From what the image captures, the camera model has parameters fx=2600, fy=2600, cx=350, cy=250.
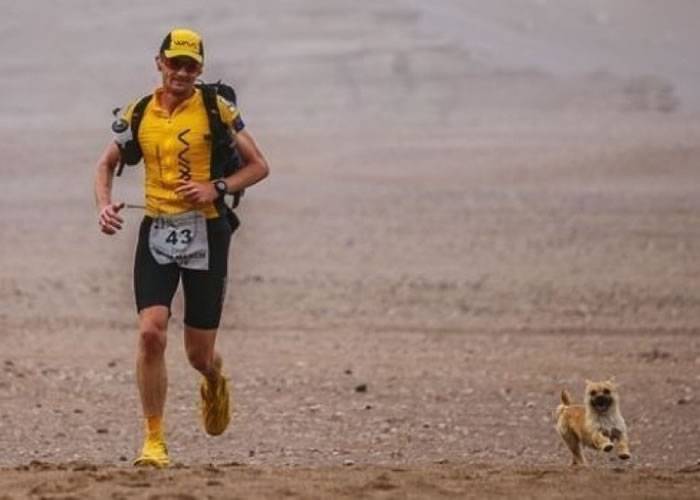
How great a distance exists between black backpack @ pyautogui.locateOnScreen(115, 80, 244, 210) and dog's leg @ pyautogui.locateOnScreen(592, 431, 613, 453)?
1.95 m

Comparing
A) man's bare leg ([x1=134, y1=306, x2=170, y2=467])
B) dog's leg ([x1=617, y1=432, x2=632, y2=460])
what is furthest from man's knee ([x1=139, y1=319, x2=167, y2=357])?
dog's leg ([x1=617, y1=432, x2=632, y2=460])

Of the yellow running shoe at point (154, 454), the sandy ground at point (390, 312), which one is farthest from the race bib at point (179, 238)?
the sandy ground at point (390, 312)

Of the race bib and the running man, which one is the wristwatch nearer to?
the running man

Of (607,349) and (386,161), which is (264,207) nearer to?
(386,161)

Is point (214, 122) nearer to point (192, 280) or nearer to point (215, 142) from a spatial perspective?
point (215, 142)

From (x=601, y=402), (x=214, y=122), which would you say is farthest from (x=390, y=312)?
(x=214, y=122)

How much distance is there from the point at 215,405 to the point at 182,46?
6.00ft

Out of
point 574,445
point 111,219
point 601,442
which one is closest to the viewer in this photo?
point 111,219

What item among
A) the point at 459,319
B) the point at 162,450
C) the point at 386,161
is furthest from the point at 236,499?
the point at 386,161

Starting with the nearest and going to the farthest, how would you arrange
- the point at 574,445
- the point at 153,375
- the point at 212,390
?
the point at 153,375
the point at 212,390
the point at 574,445

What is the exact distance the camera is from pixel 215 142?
10883 mm

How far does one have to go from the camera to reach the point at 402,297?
23.4m

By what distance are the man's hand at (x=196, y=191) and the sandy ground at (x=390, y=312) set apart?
3.68 ft

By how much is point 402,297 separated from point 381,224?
8.98m
